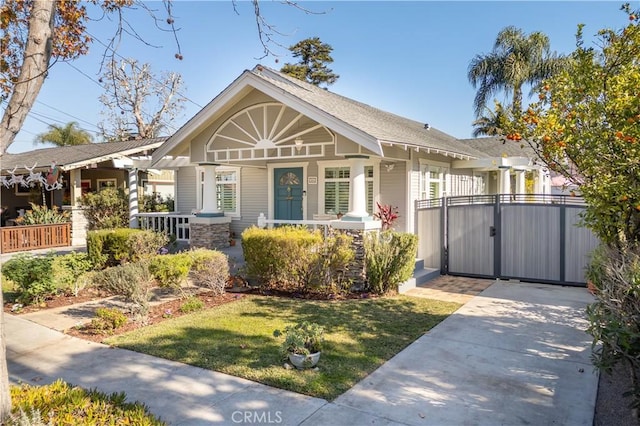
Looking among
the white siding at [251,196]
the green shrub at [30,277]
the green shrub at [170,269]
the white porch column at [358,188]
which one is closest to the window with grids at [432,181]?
the white porch column at [358,188]

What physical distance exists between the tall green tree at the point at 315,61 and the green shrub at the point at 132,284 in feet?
98.1

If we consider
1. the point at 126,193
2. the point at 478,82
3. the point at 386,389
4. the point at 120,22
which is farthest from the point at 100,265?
the point at 478,82

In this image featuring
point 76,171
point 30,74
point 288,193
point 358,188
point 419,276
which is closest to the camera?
point 30,74

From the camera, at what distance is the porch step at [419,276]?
8688 millimetres

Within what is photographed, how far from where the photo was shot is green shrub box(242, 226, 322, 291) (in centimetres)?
820

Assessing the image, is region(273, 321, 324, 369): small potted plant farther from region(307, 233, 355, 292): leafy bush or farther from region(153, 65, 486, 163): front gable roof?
region(153, 65, 486, 163): front gable roof

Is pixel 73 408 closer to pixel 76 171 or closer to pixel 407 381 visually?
pixel 407 381

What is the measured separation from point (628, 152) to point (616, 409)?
2539 mm

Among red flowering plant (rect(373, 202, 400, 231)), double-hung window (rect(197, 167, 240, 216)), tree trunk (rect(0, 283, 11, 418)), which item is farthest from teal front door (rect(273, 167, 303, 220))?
tree trunk (rect(0, 283, 11, 418))

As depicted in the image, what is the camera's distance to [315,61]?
3509 cm

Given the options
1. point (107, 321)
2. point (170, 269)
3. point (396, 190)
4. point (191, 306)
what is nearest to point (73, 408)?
point (107, 321)

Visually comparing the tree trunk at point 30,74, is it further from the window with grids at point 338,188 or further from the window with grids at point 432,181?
the window with grids at point 432,181

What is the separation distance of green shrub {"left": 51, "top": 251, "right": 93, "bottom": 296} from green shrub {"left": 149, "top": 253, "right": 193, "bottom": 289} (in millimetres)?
1916

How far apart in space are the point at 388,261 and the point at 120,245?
7227mm
